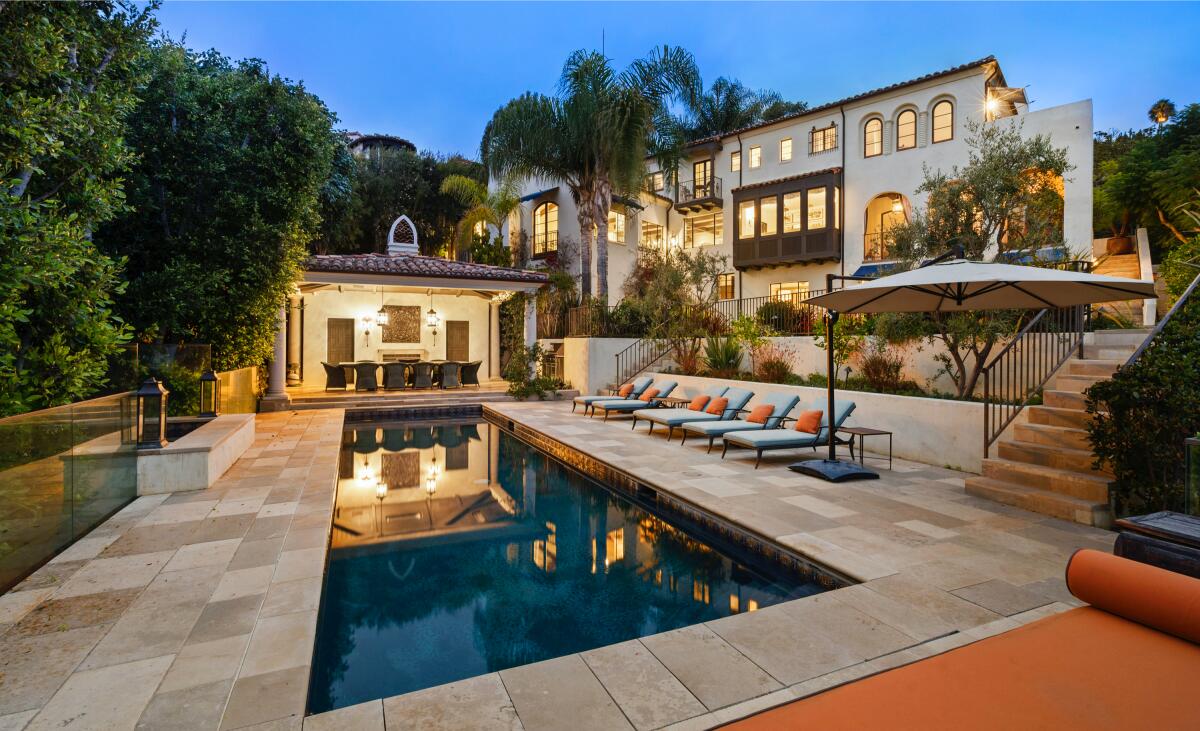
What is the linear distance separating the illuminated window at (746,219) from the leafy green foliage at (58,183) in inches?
766

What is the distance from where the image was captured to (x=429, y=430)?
1280cm

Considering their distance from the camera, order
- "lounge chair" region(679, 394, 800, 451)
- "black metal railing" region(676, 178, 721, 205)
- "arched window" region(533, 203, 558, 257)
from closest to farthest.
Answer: "lounge chair" region(679, 394, 800, 451) < "black metal railing" region(676, 178, 721, 205) < "arched window" region(533, 203, 558, 257)

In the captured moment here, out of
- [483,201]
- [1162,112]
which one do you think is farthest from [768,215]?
[1162,112]

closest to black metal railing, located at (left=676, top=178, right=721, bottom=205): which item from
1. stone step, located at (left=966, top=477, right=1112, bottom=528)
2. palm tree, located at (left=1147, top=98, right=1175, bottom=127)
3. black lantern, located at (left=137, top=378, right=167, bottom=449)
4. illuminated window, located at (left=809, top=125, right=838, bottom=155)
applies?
illuminated window, located at (left=809, top=125, right=838, bottom=155)

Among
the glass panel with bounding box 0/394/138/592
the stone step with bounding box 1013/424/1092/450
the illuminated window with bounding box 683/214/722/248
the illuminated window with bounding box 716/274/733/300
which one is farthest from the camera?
the illuminated window with bounding box 683/214/722/248

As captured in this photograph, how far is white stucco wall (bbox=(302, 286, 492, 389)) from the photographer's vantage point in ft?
57.5

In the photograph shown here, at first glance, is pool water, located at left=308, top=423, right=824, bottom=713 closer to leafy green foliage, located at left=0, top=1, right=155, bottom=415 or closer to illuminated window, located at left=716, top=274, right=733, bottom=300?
leafy green foliage, located at left=0, top=1, right=155, bottom=415

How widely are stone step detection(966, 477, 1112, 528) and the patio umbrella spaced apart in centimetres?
118

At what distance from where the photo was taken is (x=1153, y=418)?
493cm

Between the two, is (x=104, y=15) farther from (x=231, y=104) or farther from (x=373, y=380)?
(x=373, y=380)

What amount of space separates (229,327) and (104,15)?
492cm

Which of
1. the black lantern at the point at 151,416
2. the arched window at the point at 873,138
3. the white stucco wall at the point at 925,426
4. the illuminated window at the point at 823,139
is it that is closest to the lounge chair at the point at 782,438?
the white stucco wall at the point at 925,426

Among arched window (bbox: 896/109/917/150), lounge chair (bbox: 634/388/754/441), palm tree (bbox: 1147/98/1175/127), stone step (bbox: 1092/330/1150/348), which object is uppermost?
palm tree (bbox: 1147/98/1175/127)

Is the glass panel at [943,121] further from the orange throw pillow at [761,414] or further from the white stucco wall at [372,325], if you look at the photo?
the white stucco wall at [372,325]
